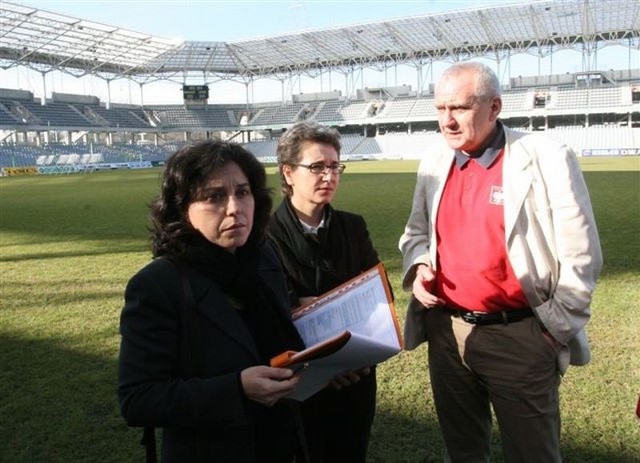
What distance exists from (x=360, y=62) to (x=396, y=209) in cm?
5475

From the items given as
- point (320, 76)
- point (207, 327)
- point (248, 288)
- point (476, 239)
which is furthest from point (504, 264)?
point (320, 76)

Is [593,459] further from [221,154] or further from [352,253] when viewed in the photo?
[221,154]

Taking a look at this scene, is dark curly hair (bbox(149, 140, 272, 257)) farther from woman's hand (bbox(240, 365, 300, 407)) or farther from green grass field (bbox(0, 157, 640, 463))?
woman's hand (bbox(240, 365, 300, 407))

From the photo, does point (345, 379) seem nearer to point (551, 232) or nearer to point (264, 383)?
point (264, 383)

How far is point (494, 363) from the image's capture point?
2422 millimetres

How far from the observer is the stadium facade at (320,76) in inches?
1946

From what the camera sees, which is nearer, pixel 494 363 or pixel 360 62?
pixel 494 363

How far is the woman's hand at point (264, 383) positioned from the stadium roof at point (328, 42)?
160 ft

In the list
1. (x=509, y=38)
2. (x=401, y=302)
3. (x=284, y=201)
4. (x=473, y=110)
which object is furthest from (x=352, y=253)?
(x=509, y=38)

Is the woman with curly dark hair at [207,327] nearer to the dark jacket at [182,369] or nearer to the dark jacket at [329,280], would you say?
the dark jacket at [182,369]

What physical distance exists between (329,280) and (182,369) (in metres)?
1.03

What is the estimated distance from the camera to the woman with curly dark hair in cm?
161

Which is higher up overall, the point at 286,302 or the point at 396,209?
the point at 286,302

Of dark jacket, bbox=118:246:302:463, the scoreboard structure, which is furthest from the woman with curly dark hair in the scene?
the scoreboard structure
